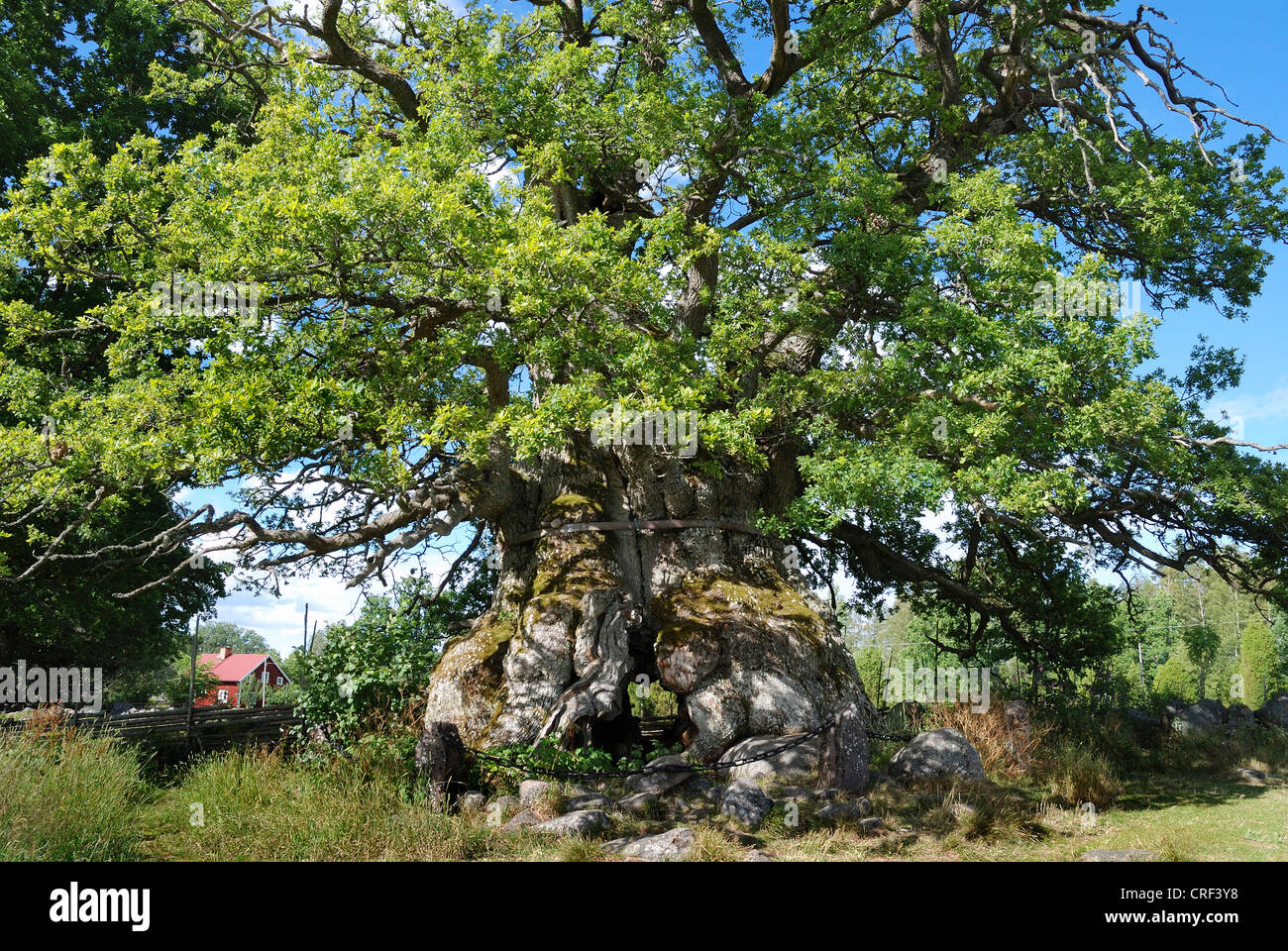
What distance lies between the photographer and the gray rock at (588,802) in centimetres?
841

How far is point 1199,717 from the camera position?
16.7 m

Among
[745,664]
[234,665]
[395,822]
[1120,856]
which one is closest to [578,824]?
[395,822]

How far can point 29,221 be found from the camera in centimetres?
1040

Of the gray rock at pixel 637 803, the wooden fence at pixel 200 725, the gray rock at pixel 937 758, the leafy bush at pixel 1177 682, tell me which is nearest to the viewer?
A: the gray rock at pixel 637 803

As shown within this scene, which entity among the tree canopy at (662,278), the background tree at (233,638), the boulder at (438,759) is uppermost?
the tree canopy at (662,278)

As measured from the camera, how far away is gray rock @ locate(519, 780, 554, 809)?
8.37 m

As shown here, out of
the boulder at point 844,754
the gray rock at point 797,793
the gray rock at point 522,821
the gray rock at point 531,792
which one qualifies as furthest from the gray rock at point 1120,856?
the gray rock at point 531,792

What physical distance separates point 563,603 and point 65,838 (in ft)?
19.9

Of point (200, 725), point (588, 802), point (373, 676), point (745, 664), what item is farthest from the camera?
point (200, 725)

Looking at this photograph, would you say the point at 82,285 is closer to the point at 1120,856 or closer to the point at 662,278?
the point at 662,278

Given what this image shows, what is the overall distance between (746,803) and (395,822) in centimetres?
337

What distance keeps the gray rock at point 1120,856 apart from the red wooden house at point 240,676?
34.6m

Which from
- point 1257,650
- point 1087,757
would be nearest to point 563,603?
point 1087,757

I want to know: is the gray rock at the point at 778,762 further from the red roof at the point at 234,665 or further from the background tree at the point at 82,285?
the red roof at the point at 234,665
